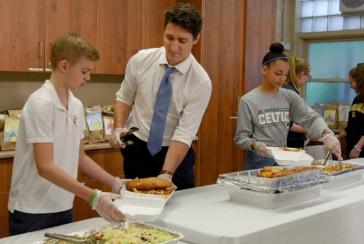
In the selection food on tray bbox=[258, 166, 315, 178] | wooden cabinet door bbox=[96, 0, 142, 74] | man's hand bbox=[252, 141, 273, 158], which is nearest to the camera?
→ food on tray bbox=[258, 166, 315, 178]

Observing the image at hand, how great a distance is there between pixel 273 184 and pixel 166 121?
598mm

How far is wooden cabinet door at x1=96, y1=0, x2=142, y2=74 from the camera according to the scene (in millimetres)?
3582

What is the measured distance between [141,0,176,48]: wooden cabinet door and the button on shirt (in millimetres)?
1708

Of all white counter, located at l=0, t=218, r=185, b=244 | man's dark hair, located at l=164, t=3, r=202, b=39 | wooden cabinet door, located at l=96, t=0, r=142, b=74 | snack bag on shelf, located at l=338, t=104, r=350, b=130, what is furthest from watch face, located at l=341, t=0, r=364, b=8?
white counter, located at l=0, t=218, r=185, b=244

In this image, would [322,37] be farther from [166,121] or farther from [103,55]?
[166,121]

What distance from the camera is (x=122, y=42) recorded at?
3715mm

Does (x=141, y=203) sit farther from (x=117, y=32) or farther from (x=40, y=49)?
(x=117, y=32)

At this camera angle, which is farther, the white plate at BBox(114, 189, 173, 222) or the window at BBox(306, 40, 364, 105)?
the window at BBox(306, 40, 364, 105)

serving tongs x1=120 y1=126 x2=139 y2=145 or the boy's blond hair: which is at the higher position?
the boy's blond hair

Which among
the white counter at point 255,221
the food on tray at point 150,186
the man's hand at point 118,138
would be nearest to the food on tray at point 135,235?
the white counter at point 255,221

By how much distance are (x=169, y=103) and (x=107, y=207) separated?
0.74m

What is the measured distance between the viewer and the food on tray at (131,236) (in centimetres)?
127

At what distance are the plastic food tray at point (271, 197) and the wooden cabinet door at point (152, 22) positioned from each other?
2292 mm

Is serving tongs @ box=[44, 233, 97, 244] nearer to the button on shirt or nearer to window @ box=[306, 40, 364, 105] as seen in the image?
the button on shirt
